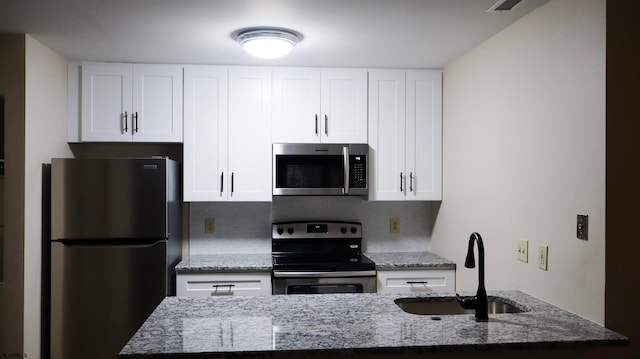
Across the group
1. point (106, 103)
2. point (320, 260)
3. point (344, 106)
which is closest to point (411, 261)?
point (320, 260)

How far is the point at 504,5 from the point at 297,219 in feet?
7.24

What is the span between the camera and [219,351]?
163cm

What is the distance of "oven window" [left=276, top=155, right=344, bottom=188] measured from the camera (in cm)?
356

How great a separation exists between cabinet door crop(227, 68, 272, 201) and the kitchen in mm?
512

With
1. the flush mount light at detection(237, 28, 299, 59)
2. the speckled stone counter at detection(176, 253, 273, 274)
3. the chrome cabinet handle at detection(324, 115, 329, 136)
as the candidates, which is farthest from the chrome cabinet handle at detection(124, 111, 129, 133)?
the chrome cabinet handle at detection(324, 115, 329, 136)

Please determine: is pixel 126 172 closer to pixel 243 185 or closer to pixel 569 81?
pixel 243 185

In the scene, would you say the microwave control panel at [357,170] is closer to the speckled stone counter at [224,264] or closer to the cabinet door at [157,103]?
the speckled stone counter at [224,264]

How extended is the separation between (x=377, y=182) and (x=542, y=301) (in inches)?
61.7

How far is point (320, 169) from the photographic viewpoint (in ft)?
11.8

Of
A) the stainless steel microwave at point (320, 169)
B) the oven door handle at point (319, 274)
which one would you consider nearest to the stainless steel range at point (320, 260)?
the oven door handle at point (319, 274)

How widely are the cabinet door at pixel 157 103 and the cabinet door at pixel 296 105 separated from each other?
2.24 feet

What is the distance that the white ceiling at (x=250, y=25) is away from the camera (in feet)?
7.76

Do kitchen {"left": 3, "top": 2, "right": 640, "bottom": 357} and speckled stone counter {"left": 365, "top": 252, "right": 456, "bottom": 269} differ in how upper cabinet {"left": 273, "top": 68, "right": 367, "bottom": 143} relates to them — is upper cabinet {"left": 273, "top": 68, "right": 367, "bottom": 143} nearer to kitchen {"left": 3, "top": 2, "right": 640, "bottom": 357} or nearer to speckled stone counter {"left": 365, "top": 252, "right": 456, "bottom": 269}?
kitchen {"left": 3, "top": 2, "right": 640, "bottom": 357}

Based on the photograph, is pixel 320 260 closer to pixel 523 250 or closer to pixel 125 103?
pixel 523 250
